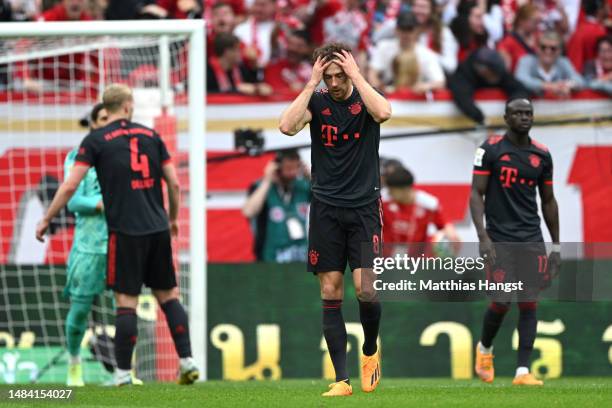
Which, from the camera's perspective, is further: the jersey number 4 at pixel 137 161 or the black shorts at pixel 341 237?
the jersey number 4 at pixel 137 161

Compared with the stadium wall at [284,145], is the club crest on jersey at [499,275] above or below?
below

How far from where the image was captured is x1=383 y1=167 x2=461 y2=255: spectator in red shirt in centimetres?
1315

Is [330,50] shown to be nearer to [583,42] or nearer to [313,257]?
[313,257]

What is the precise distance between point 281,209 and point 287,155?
1.92 feet

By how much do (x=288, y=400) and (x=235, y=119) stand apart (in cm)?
658

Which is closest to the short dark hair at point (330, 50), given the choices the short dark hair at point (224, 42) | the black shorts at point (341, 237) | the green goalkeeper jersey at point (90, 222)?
the black shorts at point (341, 237)

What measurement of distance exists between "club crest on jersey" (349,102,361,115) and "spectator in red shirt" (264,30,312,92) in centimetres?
653

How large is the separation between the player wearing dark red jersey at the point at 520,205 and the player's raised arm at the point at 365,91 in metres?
2.11

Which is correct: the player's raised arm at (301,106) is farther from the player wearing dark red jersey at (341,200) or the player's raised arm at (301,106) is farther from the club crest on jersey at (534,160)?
the club crest on jersey at (534,160)

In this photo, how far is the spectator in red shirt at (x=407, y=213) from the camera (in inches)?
518

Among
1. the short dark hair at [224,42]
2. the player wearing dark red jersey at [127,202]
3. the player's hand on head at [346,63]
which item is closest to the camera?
the player's hand on head at [346,63]

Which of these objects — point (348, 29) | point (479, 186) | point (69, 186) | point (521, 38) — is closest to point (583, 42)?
point (521, 38)

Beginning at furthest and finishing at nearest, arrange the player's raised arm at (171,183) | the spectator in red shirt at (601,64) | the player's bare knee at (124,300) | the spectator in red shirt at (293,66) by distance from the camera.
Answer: the spectator in red shirt at (293,66), the spectator in red shirt at (601,64), the player's raised arm at (171,183), the player's bare knee at (124,300)

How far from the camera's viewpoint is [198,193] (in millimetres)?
11438
